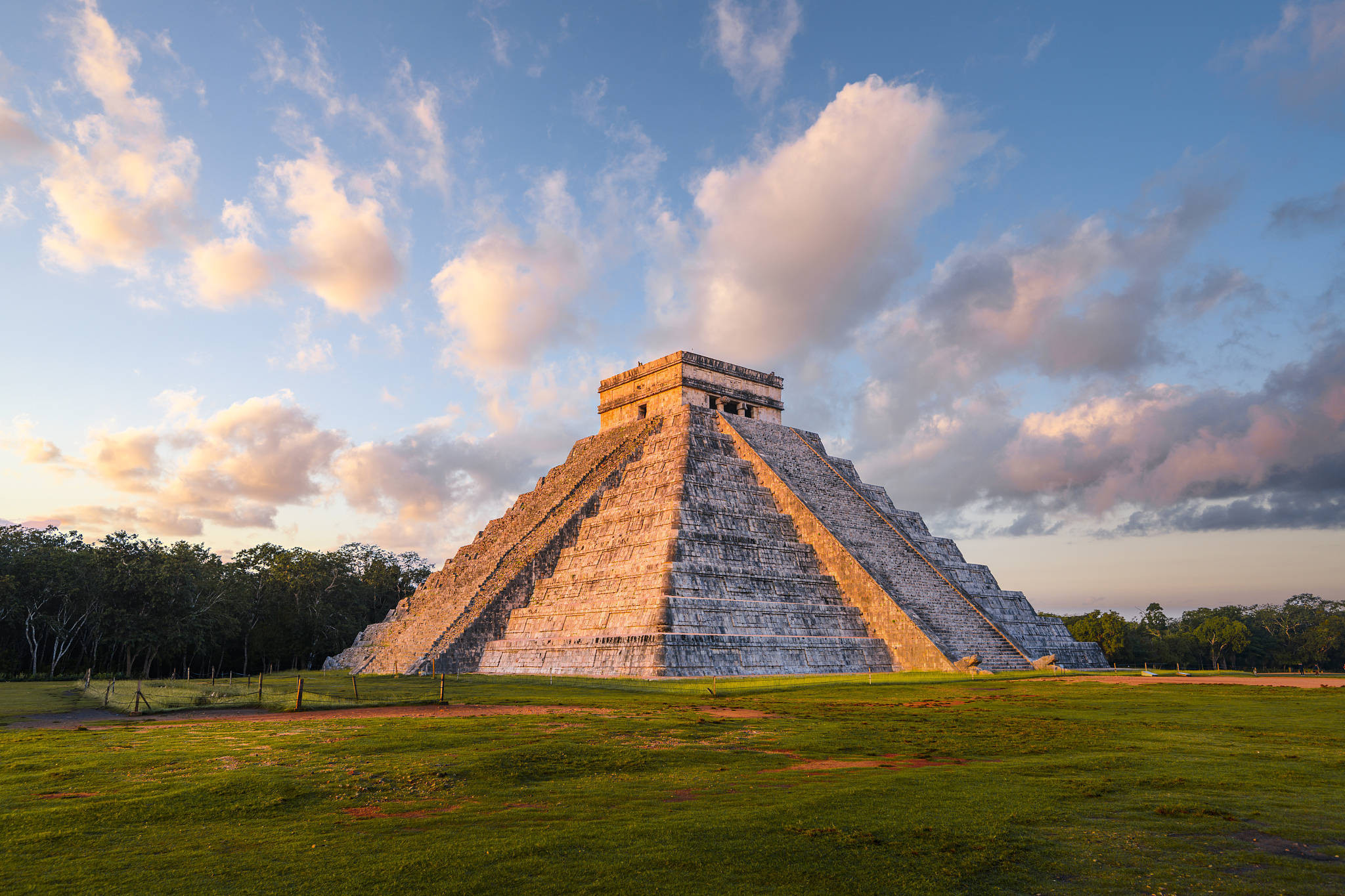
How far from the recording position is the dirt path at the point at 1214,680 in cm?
2481

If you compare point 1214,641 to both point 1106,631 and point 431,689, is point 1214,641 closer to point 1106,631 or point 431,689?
point 1106,631

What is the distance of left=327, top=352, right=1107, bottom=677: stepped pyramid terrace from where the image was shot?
28531 millimetres

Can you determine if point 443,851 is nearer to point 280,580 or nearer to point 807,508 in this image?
point 807,508

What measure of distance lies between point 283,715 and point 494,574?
19422 millimetres

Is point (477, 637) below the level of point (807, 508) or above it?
below

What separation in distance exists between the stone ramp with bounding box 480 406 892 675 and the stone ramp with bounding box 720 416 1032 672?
964 mm

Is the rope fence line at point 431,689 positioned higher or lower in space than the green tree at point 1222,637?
lower

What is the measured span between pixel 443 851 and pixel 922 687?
20.0 m

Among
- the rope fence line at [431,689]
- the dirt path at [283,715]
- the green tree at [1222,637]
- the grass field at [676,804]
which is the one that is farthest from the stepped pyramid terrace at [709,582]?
the green tree at [1222,637]

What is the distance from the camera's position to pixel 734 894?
18.4ft

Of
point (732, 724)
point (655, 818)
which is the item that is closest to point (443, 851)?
point (655, 818)

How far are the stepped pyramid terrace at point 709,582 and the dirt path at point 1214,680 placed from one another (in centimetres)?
305

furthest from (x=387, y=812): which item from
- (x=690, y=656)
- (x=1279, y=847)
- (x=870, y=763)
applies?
(x=690, y=656)

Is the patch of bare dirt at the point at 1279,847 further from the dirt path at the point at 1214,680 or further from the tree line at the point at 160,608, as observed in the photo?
the tree line at the point at 160,608
